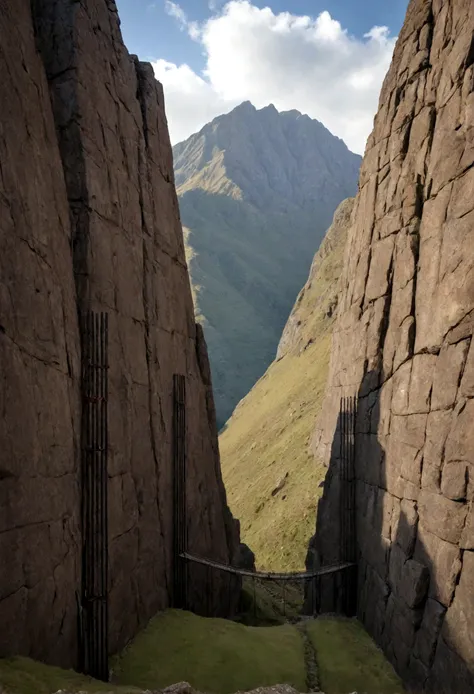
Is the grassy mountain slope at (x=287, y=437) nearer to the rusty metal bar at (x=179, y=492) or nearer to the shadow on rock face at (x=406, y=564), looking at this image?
the shadow on rock face at (x=406, y=564)

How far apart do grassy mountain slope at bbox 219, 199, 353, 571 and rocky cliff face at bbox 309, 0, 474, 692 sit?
39.0 ft

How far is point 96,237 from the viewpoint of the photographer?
58.4 feet

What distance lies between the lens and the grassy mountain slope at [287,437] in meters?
39.1

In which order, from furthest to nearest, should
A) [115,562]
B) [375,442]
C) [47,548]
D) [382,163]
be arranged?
[382,163] < [375,442] < [115,562] < [47,548]

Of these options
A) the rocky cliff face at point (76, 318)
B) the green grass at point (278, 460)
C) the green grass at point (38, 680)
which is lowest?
the green grass at point (278, 460)

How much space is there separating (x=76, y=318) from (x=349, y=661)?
1431 centimetres

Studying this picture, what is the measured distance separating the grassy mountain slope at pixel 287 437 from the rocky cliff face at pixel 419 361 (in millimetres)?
11887

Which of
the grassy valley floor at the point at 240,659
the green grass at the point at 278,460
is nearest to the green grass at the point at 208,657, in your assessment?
the grassy valley floor at the point at 240,659

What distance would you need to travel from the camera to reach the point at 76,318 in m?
16.2

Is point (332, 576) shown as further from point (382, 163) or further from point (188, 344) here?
point (382, 163)

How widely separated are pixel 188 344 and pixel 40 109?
13086 mm

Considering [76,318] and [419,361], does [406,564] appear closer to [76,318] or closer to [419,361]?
[419,361]

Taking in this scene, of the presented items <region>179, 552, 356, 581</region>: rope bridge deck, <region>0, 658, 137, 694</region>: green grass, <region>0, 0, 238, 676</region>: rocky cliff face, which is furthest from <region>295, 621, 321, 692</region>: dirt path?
<region>0, 658, 137, 694</region>: green grass

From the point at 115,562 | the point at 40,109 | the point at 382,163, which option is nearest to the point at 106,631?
the point at 115,562
